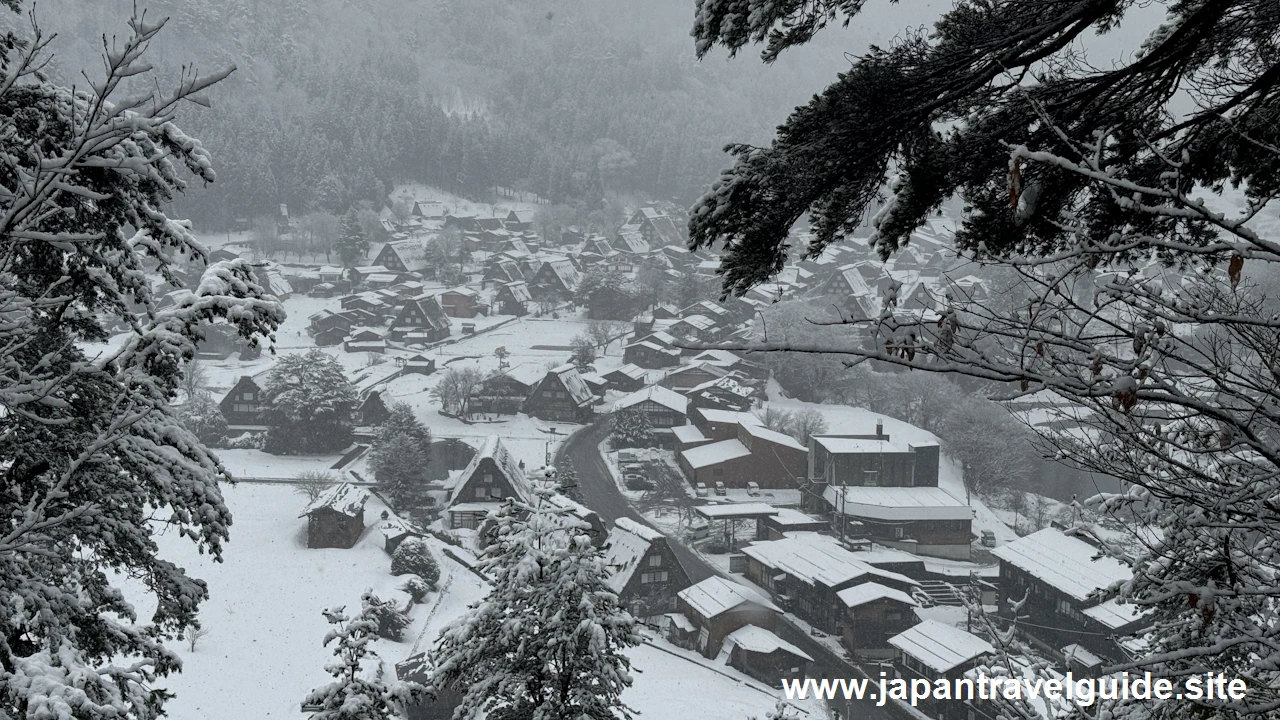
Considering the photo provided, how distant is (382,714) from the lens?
20.5ft

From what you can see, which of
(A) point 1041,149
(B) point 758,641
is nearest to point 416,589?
(B) point 758,641

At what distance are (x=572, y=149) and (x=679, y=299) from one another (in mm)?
37241

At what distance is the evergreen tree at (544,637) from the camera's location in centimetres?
678

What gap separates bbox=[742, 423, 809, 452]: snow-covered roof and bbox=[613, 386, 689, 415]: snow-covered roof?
3691mm

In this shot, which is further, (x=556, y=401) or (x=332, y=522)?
(x=556, y=401)

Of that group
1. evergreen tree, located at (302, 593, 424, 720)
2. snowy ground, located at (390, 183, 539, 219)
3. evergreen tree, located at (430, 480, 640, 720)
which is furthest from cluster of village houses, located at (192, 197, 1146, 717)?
snowy ground, located at (390, 183, 539, 219)

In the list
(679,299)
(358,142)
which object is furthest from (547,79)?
(679,299)

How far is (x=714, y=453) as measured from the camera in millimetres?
28500

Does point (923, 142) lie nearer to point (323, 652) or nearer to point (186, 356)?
point (186, 356)

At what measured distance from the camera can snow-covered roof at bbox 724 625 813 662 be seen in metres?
17.1

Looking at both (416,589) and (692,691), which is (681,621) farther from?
(416,589)

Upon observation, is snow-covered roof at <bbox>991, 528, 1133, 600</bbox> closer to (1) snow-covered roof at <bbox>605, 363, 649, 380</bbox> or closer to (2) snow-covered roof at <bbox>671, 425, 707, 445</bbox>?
(2) snow-covered roof at <bbox>671, 425, 707, 445</bbox>

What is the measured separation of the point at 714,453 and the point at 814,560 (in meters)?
8.34

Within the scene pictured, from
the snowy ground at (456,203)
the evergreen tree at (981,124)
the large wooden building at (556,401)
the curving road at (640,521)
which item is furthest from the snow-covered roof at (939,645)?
the snowy ground at (456,203)
